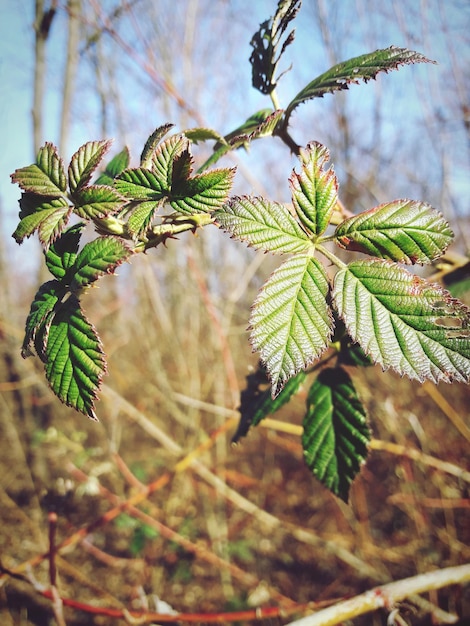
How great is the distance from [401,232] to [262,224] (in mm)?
190

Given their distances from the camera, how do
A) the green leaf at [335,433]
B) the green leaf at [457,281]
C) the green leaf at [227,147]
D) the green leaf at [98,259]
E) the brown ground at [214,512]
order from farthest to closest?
the brown ground at [214,512] → the green leaf at [457,281] → the green leaf at [335,433] → the green leaf at [227,147] → the green leaf at [98,259]

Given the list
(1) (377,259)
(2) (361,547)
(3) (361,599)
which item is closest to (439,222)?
(1) (377,259)

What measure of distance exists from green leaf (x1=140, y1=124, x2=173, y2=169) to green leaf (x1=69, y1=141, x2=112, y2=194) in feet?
0.19

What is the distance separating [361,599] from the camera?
0.67 metres

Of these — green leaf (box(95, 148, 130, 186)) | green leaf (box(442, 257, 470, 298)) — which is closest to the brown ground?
green leaf (box(442, 257, 470, 298))

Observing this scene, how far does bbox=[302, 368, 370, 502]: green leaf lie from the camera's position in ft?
2.27

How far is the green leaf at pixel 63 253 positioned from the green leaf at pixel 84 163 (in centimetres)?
6

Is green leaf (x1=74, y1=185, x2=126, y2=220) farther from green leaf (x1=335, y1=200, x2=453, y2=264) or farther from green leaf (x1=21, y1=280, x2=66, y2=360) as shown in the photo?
green leaf (x1=335, y1=200, x2=453, y2=264)

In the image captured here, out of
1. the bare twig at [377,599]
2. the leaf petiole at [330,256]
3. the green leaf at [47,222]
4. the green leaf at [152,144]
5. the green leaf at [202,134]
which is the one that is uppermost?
the green leaf at [202,134]

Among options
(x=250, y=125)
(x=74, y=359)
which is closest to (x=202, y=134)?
(x=250, y=125)

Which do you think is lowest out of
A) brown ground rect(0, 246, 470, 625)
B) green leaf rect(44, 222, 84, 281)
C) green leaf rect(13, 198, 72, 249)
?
brown ground rect(0, 246, 470, 625)

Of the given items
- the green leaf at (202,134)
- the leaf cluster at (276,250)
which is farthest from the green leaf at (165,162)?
the green leaf at (202,134)

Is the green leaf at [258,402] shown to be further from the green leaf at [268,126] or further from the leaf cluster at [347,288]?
the green leaf at [268,126]

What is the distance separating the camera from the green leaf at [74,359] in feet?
1.56
